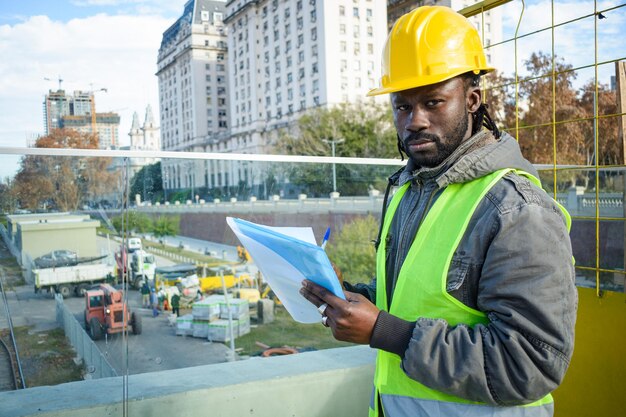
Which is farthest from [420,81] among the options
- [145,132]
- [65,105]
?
[145,132]

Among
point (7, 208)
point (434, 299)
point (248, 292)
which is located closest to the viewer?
point (434, 299)

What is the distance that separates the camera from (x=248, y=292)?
154 inches

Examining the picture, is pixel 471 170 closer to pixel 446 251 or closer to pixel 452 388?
pixel 446 251

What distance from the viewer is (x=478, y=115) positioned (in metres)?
1.38

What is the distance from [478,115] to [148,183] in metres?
1.64

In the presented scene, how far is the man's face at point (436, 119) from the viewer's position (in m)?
1.30

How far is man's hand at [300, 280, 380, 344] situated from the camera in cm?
121

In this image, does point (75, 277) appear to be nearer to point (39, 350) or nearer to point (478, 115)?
point (39, 350)

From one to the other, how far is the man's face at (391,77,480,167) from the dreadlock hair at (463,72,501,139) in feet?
0.08

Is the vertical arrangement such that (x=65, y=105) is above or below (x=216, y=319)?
above


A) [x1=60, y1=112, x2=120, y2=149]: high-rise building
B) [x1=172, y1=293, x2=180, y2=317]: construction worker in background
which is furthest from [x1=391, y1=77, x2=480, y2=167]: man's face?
[x1=60, y1=112, x2=120, y2=149]: high-rise building

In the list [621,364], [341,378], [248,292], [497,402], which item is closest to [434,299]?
[497,402]

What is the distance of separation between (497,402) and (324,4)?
206 ft

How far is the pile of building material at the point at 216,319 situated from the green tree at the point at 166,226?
2.07ft
